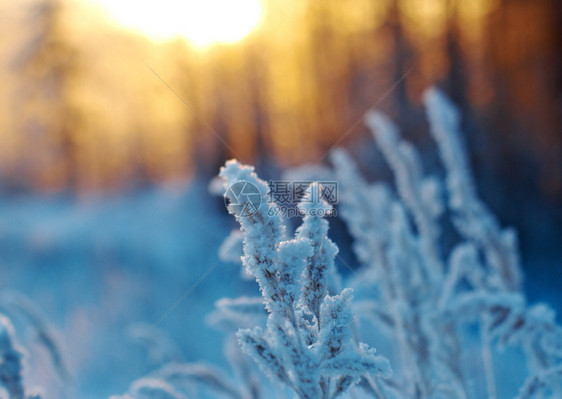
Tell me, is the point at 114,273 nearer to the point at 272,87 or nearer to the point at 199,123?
the point at 199,123

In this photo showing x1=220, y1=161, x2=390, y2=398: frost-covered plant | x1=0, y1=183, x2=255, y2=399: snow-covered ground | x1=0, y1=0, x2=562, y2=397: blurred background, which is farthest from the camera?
x1=0, y1=0, x2=562, y2=397: blurred background

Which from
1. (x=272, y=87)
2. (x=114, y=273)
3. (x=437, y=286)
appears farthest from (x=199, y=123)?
(x=437, y=286)

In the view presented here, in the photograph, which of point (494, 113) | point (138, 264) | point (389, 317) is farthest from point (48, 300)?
point (494, 113)

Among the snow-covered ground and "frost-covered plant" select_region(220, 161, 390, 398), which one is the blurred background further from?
"frost-covered plant" select_region(220, 161, 390, 398)

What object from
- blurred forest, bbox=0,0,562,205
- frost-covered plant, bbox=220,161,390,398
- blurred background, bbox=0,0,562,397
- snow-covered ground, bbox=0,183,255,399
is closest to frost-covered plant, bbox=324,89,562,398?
frost-covered plant, bbox=220,161,390,398

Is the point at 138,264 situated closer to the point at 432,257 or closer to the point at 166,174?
the point at 166,174

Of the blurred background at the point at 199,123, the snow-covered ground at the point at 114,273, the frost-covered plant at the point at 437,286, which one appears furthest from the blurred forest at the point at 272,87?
the frost-covered plant at the point at 437,286
